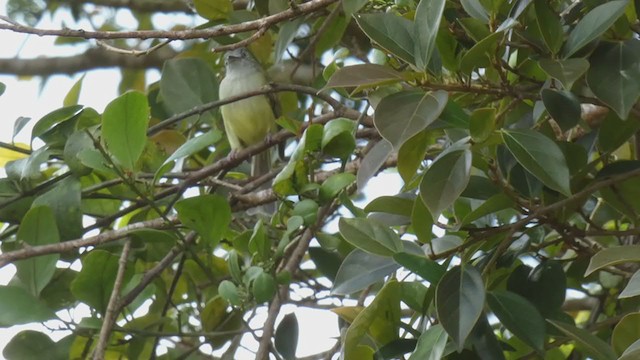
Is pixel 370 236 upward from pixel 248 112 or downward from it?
downward

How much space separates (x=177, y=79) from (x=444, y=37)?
970 millimetres

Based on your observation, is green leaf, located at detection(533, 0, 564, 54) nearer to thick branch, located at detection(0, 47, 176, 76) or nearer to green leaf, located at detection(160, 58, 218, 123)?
green leaf, located at detection(160, 58, 218, 123)

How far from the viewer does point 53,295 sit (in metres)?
1.82

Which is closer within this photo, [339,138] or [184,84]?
[339,138]

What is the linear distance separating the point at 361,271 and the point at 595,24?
46cm

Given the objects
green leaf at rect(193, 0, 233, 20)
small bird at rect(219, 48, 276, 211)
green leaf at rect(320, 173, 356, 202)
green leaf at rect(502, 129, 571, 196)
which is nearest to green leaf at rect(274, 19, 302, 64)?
green leaf at rect(193, 0, 233, 20)

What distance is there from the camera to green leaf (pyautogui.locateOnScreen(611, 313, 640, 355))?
1180mm

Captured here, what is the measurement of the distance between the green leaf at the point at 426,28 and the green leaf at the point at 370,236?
24 cm

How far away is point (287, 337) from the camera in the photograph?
1549 millimetres

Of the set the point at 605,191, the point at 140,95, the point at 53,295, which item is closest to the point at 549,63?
the point at 605,191

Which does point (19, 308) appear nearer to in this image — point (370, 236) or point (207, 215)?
point (207, 215)

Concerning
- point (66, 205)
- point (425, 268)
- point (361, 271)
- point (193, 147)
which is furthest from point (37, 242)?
point (425, 268)

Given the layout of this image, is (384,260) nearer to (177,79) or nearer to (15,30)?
(15,30)

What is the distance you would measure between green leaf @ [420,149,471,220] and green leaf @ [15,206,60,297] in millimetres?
784
